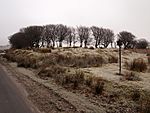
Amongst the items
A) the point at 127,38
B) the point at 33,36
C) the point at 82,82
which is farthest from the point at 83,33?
the point at 82,82

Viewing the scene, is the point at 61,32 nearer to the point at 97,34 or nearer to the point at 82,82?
the point at 97,34

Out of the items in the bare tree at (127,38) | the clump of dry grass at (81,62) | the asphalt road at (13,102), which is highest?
the bare tree at (127,38)

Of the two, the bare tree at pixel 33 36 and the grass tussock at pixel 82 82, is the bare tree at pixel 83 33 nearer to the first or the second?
→ the bare tree at pixel 33 36

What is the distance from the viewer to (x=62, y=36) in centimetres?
10250

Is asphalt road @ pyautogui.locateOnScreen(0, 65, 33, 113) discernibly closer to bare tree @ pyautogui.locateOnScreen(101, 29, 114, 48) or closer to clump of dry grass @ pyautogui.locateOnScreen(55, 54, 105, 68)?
clump of dry grass @ pyautogui.locateOnScreen(55, 54, 105, 68)

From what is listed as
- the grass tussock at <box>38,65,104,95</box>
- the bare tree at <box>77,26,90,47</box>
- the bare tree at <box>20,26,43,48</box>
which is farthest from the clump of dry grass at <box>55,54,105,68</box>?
the bare tree at <box>77,26,90,47</box>

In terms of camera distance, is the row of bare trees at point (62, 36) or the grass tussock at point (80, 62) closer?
the grass tussock at point (80, 62)

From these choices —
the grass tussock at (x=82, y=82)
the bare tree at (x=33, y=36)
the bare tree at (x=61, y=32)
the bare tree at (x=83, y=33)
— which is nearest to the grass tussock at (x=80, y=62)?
the grass tussock at (x=82, y=82)

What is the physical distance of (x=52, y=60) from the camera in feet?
87.4

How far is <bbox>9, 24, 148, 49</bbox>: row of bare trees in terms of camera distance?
309ft

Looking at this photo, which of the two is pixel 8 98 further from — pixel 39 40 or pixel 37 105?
pixel 39 40

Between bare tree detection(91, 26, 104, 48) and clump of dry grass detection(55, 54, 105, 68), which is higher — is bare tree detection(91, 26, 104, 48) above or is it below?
above

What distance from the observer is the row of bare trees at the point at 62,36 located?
3711 inches

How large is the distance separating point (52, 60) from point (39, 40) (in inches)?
2902
